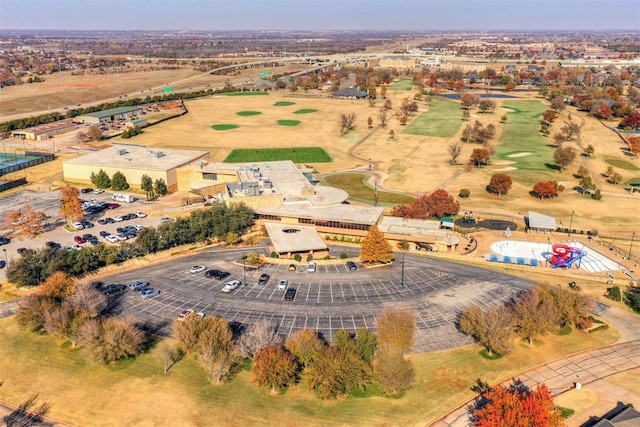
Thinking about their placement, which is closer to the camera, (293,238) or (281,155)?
(293,238)

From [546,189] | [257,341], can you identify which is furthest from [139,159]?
[546,189]

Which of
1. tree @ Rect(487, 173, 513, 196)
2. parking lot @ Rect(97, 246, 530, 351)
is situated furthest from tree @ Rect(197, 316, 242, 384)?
tree @ Rect(487, 173, 513, 196)

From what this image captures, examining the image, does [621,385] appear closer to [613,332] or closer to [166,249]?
[613,332]

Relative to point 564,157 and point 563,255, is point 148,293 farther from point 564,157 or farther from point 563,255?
point 564,157

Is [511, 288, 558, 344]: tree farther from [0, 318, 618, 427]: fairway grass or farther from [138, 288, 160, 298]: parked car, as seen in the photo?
[138, 288, 160, 298]: parked car

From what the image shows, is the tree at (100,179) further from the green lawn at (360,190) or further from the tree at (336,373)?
the tree at (336,373)

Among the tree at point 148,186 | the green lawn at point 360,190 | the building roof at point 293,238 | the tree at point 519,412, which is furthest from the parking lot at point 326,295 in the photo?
the tree at point 148,186

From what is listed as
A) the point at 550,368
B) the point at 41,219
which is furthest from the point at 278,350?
the point at 41,219

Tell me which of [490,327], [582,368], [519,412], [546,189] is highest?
[519,412]
